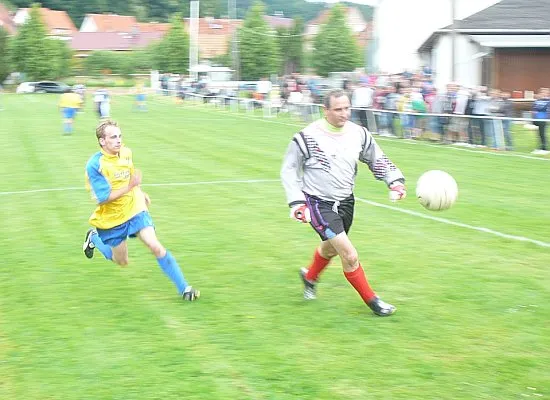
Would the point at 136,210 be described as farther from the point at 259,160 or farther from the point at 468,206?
the point at 259,160

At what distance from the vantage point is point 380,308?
759 cm

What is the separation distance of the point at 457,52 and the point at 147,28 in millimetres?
92332

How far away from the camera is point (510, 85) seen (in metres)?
36.8

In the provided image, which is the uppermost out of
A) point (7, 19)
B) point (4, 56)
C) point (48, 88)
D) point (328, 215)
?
point (7, 19)

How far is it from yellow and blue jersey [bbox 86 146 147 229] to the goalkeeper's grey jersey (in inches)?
61.6

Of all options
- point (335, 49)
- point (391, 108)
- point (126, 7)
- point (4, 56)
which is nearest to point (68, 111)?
point (391, 108)

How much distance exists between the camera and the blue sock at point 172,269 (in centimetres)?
813

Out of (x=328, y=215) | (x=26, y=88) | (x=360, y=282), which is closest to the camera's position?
(x=328, y=215)

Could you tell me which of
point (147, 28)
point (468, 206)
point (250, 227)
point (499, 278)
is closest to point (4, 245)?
point (250, 227)

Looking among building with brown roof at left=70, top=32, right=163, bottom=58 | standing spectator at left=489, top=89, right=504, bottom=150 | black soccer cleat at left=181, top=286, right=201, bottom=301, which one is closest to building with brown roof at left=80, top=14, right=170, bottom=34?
building with brown roof at left=70, top=32, right=163, bottom=58

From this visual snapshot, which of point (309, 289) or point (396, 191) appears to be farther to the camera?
point (309, 289)

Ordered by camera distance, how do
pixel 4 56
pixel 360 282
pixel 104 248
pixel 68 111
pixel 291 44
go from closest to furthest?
pixel 360 282, pixel 104 248, pixel 68 111, pixel 4 56, pixel 291 44

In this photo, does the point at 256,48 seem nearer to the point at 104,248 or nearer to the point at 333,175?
the point at 104,248

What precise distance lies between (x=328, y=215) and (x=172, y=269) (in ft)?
5.30
